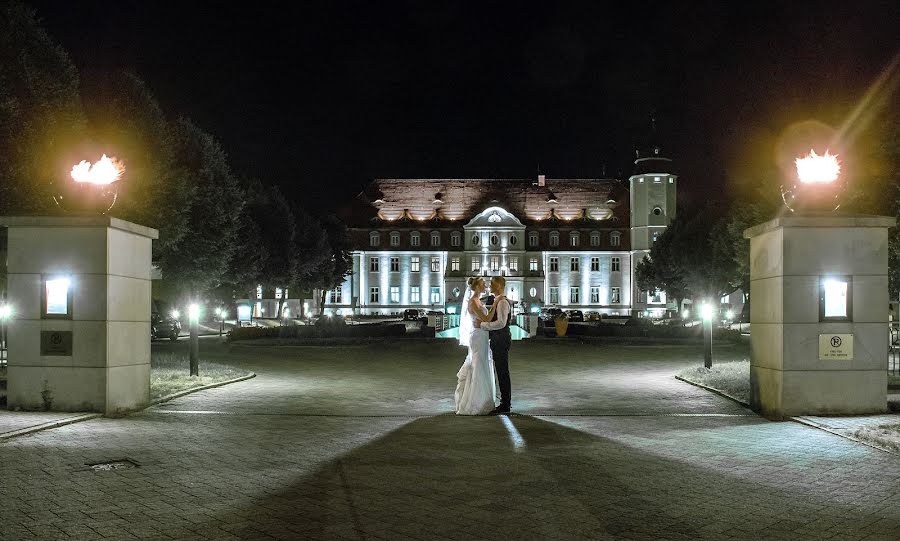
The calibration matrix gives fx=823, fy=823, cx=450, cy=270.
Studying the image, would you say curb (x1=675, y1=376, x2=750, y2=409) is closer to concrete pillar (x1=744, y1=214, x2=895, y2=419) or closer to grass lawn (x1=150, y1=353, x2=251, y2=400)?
concrete pillar (x1=744, y1=214, x2=895, y2=419)

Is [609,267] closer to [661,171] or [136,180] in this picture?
[661,171]

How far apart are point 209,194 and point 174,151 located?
21.9ft

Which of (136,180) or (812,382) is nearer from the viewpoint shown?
(812,382)

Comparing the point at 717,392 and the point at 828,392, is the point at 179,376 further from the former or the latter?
the point at 828,392

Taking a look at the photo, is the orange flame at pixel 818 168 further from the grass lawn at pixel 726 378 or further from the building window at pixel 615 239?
the building window at pixel 615 239

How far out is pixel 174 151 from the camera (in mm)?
30438

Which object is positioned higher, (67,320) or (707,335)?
(67,320)

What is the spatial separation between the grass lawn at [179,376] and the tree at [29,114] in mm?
5362

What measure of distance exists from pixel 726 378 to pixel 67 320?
1234 cm

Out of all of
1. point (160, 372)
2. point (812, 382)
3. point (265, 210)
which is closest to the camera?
point (812, 382)

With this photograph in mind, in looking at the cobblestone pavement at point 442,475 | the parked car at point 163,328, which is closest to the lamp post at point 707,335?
the cobblestone pavement at point 442,475

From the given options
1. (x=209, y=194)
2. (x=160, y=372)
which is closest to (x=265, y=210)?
(x=209, y=194)

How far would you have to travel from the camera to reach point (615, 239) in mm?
104938

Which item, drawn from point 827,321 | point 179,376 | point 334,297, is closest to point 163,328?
point 179,376
